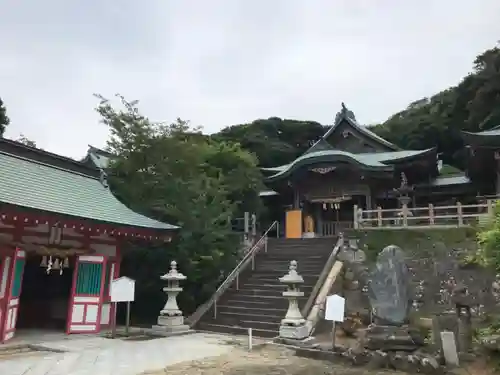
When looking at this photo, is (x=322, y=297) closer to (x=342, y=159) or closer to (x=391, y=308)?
(x=391, y=308)

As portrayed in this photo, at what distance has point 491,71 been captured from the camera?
114ft

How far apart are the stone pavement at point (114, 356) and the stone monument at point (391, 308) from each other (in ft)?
11.2

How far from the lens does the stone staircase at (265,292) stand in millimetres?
12118

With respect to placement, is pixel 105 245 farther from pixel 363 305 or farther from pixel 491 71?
pixel 491 71

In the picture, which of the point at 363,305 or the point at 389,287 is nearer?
the point at 389,287

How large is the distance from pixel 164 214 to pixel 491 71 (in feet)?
107

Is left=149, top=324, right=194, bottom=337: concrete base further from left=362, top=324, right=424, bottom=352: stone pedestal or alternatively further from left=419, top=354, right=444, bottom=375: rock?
left=419, top=354, right=444, bottom=375: rock

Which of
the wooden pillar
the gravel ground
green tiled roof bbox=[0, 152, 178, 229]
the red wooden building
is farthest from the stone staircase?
the wooden pillar

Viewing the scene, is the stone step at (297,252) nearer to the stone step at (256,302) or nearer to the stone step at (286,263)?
the stone step at (286,263)

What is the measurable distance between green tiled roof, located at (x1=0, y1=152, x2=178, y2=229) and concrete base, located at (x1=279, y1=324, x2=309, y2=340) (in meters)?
4.65

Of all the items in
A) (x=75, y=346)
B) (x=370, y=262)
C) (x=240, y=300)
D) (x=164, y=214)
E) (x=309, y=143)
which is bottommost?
(x=75, y=346)

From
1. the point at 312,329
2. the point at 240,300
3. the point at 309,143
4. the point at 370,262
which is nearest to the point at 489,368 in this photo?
the point at 312,329

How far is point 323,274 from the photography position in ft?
43.3

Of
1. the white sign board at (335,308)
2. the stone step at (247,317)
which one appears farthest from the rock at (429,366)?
the stone step at (247,317)
